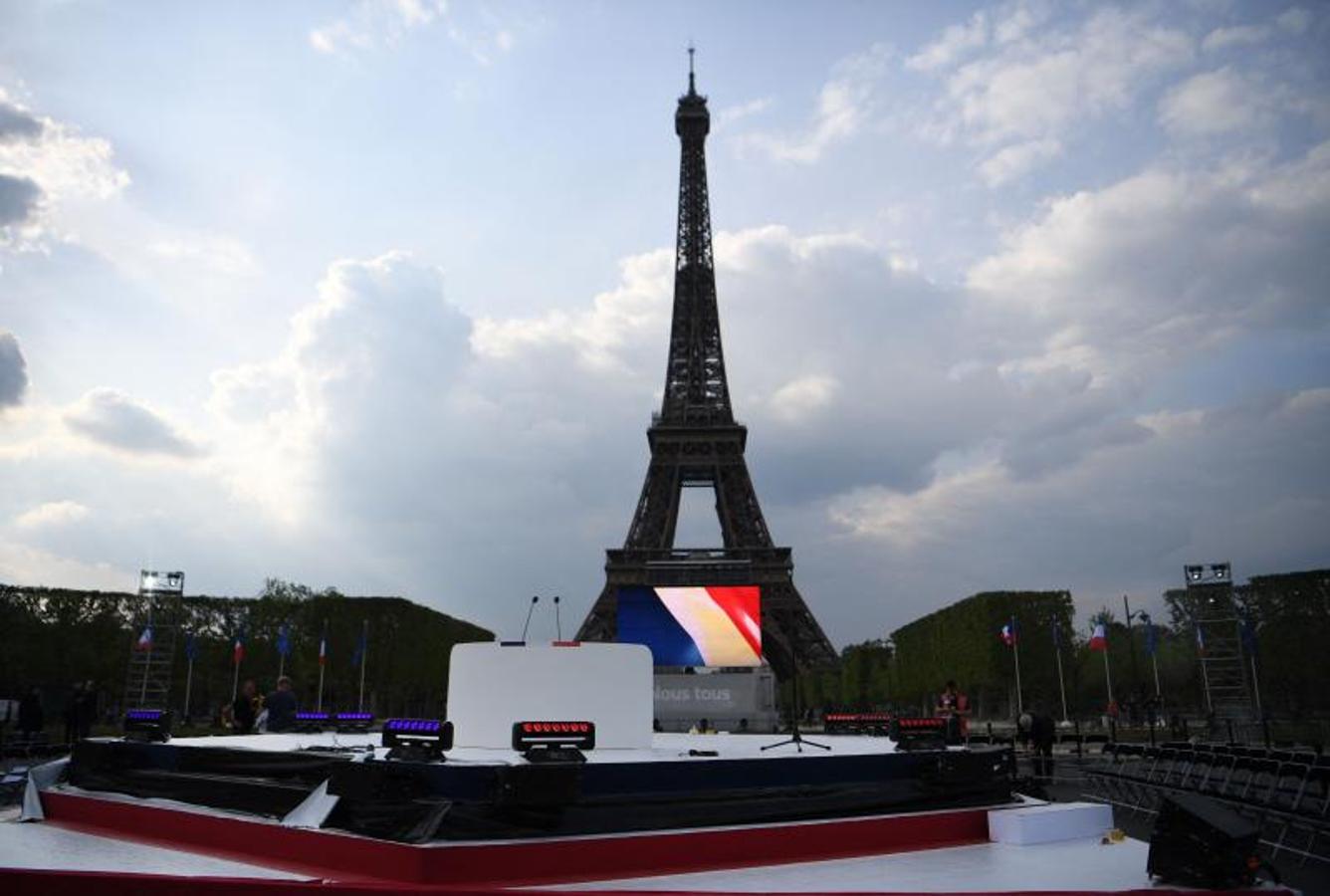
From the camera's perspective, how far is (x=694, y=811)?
5668 millimetres

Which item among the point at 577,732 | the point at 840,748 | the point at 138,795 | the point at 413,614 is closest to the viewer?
the point at 577,732

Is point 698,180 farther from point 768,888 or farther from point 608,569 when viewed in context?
point 768,888

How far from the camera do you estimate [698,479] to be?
2302 inches

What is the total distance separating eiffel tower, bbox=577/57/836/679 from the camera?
49406 millimetres

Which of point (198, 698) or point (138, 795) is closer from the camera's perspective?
point (138, 795)

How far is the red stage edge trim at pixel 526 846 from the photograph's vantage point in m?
4.94

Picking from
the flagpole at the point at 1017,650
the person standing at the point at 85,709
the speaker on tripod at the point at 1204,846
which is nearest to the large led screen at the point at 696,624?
the person standing at the point at 85,709

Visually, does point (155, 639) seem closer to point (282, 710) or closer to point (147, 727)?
point (282, 710)

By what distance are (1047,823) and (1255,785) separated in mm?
6282

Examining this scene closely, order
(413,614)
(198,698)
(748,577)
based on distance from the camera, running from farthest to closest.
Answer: (748,577) < (413,614) < (198,698)

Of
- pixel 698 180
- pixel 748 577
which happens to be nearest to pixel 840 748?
pixel 748 577

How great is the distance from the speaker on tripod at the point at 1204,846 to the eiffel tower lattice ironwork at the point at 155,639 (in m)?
33.4

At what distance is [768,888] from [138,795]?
5.16 metres

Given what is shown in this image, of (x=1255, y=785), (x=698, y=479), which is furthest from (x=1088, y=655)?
(x=1255, y=785)
